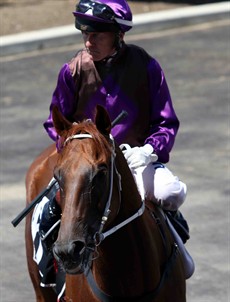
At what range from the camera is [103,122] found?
5980 millimetres

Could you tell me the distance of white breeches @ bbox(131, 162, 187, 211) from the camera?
7004 millimetres

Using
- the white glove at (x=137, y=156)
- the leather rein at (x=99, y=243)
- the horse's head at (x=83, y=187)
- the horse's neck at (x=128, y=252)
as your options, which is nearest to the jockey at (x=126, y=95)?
the white glove at (x=137, y=156)

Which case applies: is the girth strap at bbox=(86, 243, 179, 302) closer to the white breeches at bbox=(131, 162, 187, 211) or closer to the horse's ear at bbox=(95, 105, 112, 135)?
the white breeches at bbox=(131, 162, 187, 211)

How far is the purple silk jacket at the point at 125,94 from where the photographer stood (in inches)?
283

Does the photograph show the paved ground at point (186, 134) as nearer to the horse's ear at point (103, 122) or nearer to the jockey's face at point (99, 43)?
the jockey's face at point (99, 43)

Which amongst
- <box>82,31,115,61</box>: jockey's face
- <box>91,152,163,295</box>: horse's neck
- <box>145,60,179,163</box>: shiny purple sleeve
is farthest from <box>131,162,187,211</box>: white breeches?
<box>82,31,115,61</box>: jockey's face

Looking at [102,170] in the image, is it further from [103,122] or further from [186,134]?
[186,134]

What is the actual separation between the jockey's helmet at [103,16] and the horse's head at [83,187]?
107 cm

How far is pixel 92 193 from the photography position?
5711 millimetres

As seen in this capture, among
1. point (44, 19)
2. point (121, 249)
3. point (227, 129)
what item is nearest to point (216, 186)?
point (227, 129)

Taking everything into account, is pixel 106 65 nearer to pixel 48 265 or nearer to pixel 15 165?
pixel 48 265

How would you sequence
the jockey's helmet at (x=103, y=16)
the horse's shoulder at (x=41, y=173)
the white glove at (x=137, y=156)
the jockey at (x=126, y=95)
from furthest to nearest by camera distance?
the horse's shoulder at (x=41, y=173) < the jockey at (x=126, y=95) < the jockey's helmet at (x=103, y=16) < the white glove at (x=137, y=156)

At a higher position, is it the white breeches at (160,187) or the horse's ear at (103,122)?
the horse's ear at (103,122)

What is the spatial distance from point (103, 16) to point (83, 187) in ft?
5.23
